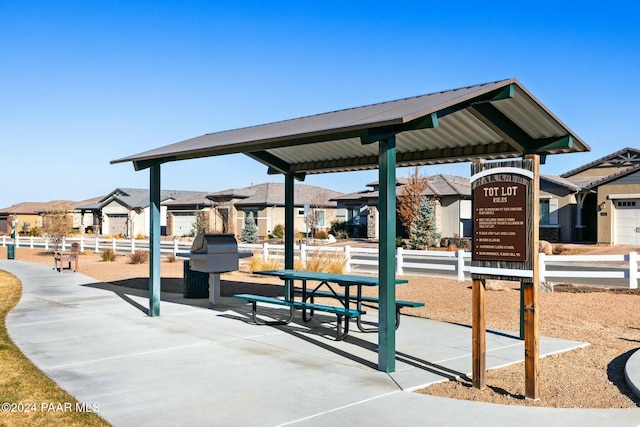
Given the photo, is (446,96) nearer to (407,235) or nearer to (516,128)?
(516,128)

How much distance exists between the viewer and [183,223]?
57125 millimetres

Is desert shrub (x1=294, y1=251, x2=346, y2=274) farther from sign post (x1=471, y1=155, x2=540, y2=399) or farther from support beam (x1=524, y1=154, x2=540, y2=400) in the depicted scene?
support beam (x1=524, y1=154, x2=540, y2=400)

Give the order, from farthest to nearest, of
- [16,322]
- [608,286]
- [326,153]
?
[608,286] → [326,153] → [16,322]

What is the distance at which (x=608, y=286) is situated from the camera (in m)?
17.0

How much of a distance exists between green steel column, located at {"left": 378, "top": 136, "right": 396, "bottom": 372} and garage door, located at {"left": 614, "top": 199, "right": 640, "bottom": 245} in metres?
30.7

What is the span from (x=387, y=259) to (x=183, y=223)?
169ft

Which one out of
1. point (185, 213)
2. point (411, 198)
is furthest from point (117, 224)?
point (411, 198)

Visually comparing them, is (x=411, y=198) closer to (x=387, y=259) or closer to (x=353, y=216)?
(x=353, y=216)

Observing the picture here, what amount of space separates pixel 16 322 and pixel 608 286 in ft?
47.9

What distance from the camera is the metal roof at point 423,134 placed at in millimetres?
7586

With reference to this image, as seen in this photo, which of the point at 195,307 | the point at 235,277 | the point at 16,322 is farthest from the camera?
the point at 235,277

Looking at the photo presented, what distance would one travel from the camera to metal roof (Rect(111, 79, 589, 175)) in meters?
7.59

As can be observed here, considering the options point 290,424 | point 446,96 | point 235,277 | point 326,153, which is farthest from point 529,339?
point 235,277

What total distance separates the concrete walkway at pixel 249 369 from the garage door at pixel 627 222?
88.0ft
